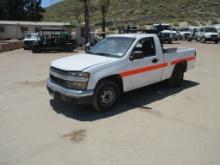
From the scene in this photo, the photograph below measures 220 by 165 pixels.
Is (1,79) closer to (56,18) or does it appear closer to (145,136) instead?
(145,136)

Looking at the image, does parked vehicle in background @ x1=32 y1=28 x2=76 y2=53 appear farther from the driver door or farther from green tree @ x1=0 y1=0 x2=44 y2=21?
green tree @ x1=0 y1=0 x2=44 y2=21

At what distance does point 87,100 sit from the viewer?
6164mm

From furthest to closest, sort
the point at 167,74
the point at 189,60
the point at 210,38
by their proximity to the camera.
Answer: the point at 210,38 → the point at 189,60 → the point at 167,74

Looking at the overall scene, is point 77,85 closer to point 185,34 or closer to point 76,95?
point 76,95

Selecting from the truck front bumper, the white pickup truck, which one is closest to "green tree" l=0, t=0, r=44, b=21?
the white pickup truck

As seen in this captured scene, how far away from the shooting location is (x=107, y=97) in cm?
664

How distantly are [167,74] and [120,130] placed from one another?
3.52 m

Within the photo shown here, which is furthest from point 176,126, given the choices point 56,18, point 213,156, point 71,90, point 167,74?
point 56,18

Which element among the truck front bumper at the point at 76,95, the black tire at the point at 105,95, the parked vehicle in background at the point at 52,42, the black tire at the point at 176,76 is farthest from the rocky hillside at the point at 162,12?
the truck front bumper at the point at 76,95

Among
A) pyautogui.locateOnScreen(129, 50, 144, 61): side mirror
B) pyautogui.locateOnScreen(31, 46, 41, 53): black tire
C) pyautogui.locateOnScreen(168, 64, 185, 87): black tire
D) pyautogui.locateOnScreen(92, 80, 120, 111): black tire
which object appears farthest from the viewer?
pyautogui.locateOnScreen(31, 46, 41, 53): black tire

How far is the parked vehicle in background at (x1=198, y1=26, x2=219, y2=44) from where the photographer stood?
105 ft

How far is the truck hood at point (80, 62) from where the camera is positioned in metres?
6.25

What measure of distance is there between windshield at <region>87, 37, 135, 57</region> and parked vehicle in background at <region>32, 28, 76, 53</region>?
54.6 feet

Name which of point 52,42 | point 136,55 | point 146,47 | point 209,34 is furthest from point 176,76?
point 209,34
